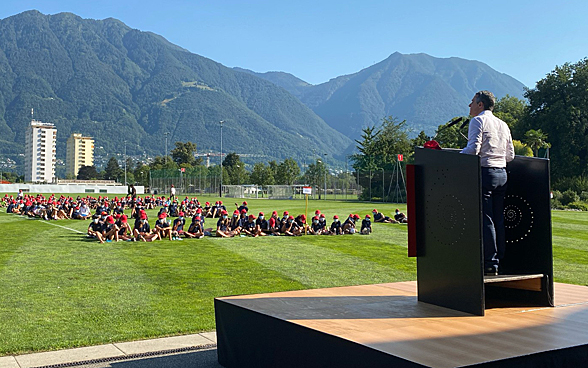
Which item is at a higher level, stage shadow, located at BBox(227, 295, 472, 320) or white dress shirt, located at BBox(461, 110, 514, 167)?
white dress shirt, located at BBox(461, 110, 514, 167)

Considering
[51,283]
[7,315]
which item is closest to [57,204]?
[51,283]

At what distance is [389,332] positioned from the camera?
4180mm

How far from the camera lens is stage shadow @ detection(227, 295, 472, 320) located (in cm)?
481

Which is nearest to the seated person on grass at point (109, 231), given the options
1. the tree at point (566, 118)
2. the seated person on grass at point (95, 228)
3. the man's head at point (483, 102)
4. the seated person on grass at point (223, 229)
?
the seated person on grass at point (95, 228)

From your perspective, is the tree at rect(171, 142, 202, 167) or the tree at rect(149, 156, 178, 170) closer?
the tree at rect(149, 156, 178, 170)

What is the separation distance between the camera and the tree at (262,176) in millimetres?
92750

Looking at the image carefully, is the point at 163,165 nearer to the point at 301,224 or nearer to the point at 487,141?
the point at 301,224

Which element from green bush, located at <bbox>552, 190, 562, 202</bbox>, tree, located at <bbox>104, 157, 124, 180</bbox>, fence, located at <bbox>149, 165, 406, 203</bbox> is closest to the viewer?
green bush, located at <bbox>552, 190, 562, 202</bbox>

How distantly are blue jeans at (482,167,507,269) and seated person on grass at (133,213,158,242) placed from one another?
16307 millimetres

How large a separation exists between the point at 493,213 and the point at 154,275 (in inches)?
363

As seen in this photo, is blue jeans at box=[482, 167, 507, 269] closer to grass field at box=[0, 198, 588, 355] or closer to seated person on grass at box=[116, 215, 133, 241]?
grass field at box=[0, 198, 588, 355]

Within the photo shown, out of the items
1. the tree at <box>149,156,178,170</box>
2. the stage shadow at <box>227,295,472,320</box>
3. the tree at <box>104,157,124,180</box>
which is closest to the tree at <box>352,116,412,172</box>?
the tree at <box>149,156,178,170</box>

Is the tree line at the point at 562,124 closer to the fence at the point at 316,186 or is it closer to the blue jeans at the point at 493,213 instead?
the fence at the point at 316,186

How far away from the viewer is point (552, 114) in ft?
172
